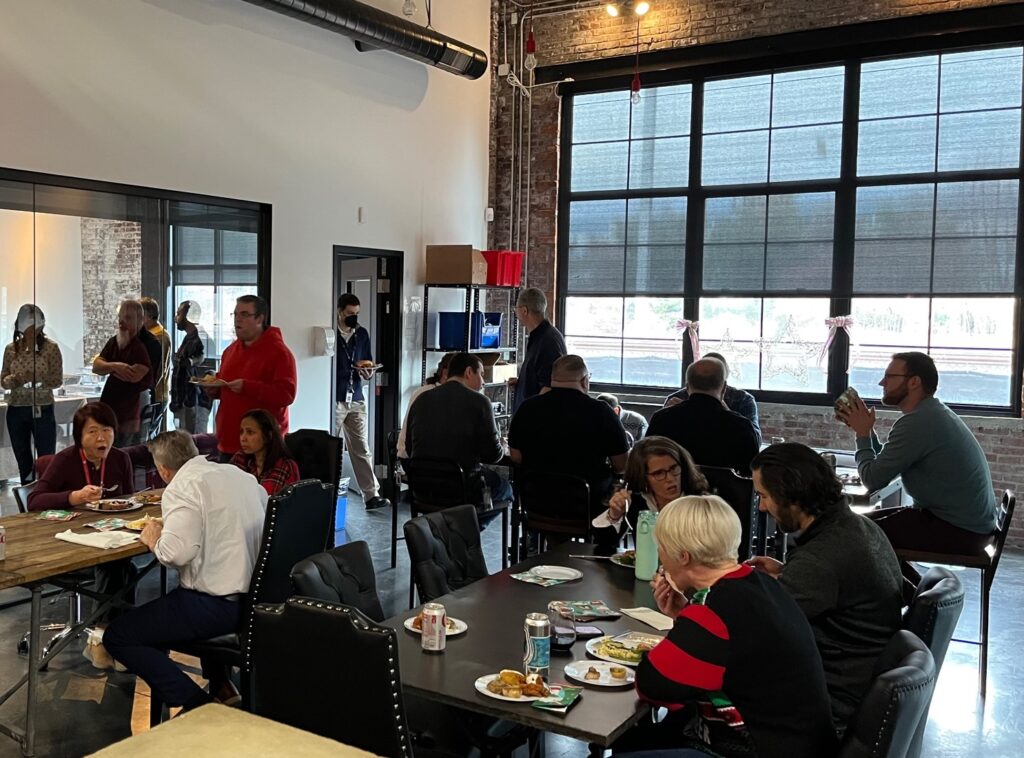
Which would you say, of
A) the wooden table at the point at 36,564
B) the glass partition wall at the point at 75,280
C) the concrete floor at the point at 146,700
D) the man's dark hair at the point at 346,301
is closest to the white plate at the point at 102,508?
the wooden table at the point at 36,564

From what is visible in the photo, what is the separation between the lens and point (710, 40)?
841 cm

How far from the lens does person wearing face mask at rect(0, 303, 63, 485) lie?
5.25 m

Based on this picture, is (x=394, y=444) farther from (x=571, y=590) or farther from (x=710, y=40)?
(x=710, y=40)

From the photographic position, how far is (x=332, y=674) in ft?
7.55

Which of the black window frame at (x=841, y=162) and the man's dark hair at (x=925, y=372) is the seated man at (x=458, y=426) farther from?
the black window frame at (x=841, y=162)

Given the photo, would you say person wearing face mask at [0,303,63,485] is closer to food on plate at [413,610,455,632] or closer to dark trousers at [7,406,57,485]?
dark trousers at [7,406,57,485]

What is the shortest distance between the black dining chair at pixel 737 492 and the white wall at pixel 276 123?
3887 mm

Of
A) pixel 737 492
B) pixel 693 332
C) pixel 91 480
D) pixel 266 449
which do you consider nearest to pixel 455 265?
pixel 693 332

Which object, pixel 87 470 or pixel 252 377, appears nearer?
pixel 87 470

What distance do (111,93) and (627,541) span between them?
4420 millimetres

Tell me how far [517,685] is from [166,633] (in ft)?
5.46

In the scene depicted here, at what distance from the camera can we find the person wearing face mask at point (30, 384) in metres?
5.25

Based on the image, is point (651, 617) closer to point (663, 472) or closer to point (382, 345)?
point (663, 472)

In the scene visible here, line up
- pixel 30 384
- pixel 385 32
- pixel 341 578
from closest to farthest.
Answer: pixel 341 578 < pixel 30 384 < pixel 385 32
